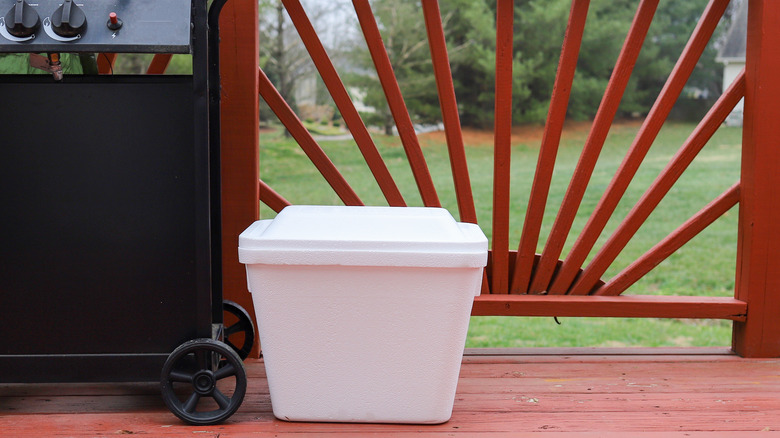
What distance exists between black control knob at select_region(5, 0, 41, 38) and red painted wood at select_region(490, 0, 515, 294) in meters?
1.24

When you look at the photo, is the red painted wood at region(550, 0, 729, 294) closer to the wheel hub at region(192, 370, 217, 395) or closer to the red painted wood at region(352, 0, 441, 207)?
the red painted wood at region(352, 0, 441, 207)

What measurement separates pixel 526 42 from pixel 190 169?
911cm

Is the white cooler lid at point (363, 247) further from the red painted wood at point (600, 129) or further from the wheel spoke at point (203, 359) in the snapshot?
the red painted wood at point (600, 129)

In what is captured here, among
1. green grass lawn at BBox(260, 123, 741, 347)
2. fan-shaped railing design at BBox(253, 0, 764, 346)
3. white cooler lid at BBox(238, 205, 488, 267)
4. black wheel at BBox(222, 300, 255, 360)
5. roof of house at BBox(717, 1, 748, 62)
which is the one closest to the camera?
white cooler lid at BBox(238, 205, 488, 267)

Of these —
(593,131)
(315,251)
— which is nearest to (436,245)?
(315,251)

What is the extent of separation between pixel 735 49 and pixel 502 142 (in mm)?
8955

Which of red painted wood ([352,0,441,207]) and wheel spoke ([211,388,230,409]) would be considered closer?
wheel spoke ([211,388,230,409])

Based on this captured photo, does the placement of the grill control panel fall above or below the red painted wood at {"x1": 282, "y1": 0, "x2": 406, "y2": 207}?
above

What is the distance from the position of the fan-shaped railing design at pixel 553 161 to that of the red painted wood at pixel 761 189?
51 mm

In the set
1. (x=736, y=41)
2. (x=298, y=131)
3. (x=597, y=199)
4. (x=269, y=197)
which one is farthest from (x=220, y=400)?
(x=736, y=41)

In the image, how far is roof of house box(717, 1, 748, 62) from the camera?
388 inches

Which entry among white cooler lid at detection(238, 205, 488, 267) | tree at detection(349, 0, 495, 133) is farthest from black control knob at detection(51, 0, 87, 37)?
tree at detection(349, 0, 495, 133)

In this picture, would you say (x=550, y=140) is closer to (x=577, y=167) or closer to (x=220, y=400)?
(x=577, y=167)

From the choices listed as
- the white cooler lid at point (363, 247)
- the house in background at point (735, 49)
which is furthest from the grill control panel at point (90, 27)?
the house in background at point (735, 49)
